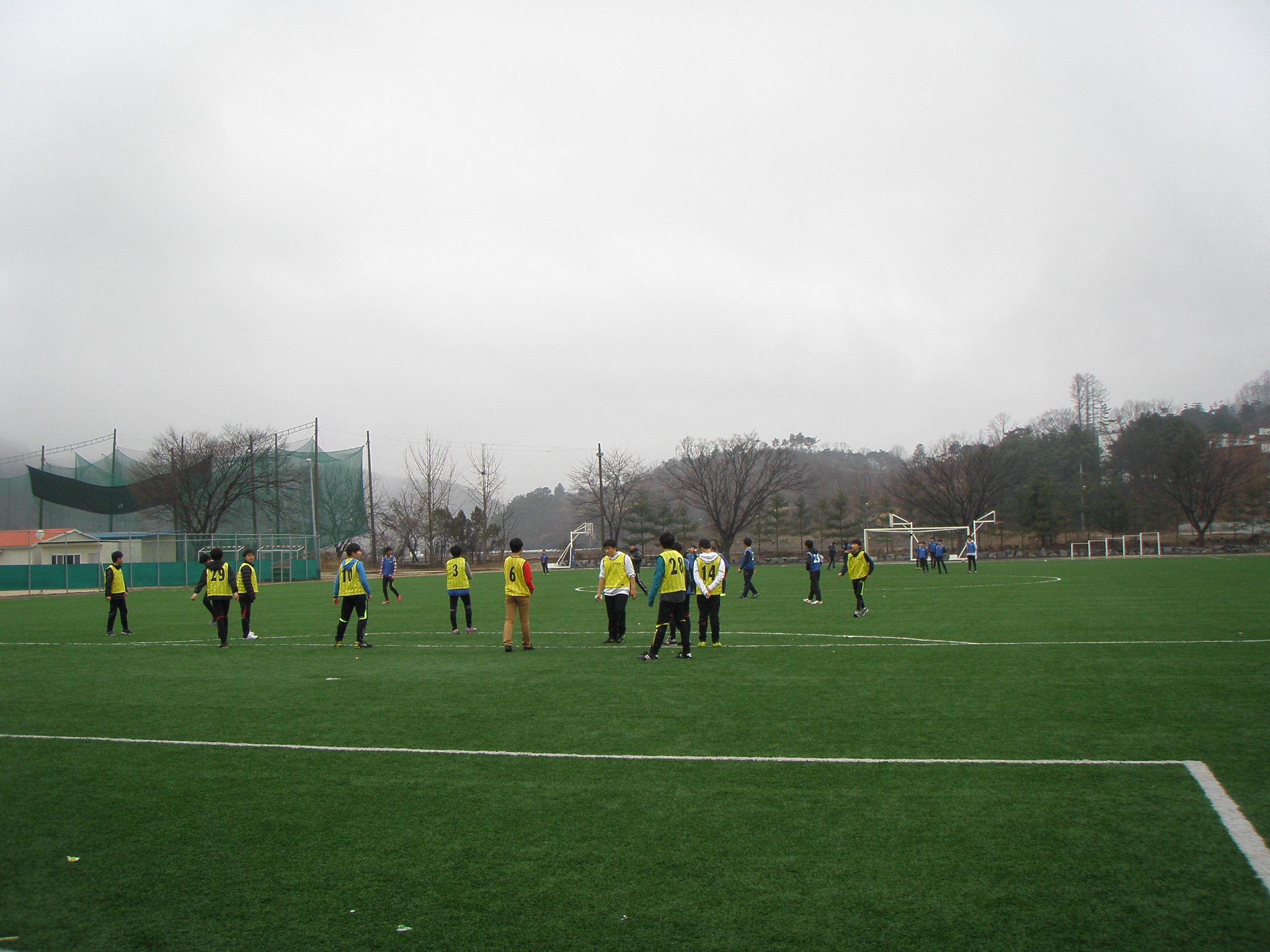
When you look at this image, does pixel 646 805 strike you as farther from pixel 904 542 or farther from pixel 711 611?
pixel 904 542

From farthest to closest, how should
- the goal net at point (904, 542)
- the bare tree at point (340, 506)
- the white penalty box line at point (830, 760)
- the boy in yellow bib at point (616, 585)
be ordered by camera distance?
1. the goal net at point (904, 542)
2. the bare tree at point (340, 506)
3. the boy in yellow bib at point (616, 585)
4. the white penalty box line at point (830, 760)

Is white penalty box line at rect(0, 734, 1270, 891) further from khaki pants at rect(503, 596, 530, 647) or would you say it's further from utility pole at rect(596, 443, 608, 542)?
utility pole at rect(596, 443, 608, 542)

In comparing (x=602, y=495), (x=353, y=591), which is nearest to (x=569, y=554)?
(x=602, y=495)

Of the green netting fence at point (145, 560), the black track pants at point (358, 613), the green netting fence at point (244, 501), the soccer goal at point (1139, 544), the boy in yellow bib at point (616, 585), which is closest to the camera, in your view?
the boy in yellow bib at point (616, 585)

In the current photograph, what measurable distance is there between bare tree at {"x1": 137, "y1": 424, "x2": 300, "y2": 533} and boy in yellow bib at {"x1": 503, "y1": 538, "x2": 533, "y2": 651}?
48.1 m

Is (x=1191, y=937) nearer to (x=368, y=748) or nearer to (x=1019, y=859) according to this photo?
(x=1019, y=859)

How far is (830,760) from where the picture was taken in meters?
6.36

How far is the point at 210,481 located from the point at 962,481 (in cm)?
6080

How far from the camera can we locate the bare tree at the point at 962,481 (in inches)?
2844

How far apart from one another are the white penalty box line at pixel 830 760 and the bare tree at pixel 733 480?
64.5 m

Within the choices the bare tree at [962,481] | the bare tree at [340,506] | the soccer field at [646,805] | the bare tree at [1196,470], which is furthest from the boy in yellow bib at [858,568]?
the bare tree at [1196,470]

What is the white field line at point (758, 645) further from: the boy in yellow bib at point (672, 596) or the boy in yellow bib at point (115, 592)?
the boy in yellow bib at point (672, 596)

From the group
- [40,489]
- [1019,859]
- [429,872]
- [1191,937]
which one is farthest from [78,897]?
[40,489]

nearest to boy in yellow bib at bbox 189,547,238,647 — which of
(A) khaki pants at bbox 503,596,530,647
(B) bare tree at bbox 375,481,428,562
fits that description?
(A) khaki pants at bbox 503,596,530,647
